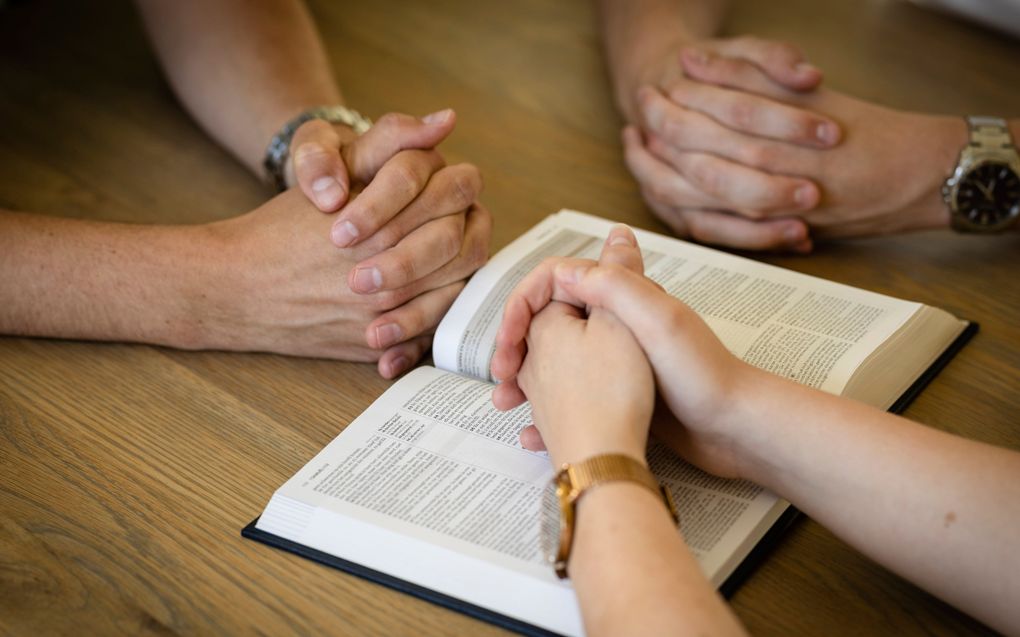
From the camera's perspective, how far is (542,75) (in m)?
1.72

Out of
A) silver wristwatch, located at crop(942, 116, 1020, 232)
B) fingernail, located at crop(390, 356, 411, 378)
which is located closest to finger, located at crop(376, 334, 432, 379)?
fingernail, located at crop(390, 356, 411, 378)

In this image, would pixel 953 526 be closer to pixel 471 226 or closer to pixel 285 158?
pixel 471 226

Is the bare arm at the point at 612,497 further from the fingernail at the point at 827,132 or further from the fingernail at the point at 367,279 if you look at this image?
the fingernail at the point at 827,132

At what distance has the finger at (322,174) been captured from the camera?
3.53 ft

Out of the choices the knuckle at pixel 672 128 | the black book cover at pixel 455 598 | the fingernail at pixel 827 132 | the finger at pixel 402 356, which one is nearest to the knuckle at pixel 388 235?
the finger at pixel 402 356

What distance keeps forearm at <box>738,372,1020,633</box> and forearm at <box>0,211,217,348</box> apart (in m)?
0.61

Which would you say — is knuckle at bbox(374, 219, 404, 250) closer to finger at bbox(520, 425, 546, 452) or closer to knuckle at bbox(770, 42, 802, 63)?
finger at bbox(520, 425, 546, 452)

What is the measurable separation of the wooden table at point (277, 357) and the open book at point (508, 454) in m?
0.03

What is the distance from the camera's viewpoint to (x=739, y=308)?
1.08 meters

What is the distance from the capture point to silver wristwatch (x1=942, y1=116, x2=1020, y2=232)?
1.24 metres

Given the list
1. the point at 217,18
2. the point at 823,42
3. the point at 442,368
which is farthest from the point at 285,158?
the point at 823,42

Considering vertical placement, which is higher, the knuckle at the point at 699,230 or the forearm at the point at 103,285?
the forearm at the point at 103,285

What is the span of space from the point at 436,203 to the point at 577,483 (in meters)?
0.43

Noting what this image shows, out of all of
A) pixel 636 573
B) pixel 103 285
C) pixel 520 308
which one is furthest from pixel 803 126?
pixel 103 285
